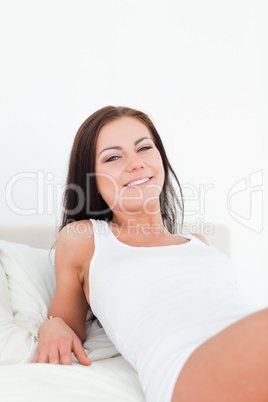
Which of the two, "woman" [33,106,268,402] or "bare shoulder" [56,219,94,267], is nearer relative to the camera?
"woman" [33,106,268,402]

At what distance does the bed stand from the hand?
2 cm

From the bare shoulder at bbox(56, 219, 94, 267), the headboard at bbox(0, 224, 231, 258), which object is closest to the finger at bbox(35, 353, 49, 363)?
the bare shoulder at bbox(56, 219, 94, 267)

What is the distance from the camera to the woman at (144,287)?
0.79 m

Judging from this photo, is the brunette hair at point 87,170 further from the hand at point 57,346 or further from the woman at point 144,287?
the hand at point 57,346

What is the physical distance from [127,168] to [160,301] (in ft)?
1.66

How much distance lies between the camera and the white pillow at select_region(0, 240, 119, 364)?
1108 millimetres

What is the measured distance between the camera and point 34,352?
1113 mm

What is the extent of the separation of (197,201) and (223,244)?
30 centimetres

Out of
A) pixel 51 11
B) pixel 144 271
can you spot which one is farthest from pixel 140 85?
pixel 144 271

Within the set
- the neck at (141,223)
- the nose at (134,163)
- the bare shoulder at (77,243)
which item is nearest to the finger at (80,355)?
the bare shoulder at (77,243)

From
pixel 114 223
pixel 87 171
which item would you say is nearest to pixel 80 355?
pixel 114 223

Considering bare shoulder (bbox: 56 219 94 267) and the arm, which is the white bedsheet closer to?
the arm

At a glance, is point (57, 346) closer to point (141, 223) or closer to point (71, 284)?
point (71, 284)

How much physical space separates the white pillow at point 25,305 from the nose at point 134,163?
18.6 inches
